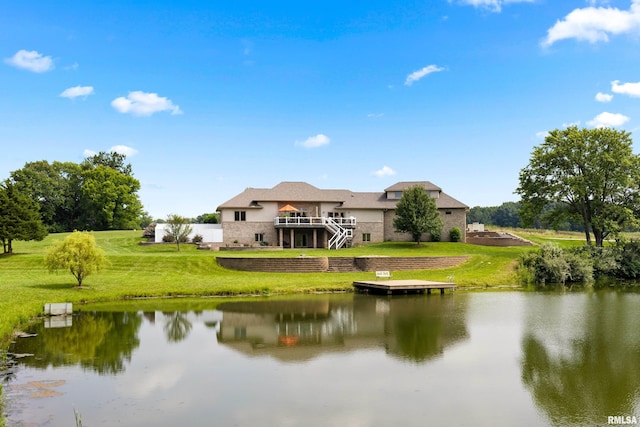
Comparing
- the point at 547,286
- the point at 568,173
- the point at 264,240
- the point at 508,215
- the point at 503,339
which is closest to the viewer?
the point at 503,339

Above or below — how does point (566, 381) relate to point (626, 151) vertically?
below

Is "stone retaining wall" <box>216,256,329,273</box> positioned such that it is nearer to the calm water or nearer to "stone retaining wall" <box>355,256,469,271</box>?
"stone retaining wall" <box>355,256,469,271</box>

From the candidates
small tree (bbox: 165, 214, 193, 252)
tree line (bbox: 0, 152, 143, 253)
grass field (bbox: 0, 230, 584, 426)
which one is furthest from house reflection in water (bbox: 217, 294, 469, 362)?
tree line (bbox: 0, 152, 143, 253)

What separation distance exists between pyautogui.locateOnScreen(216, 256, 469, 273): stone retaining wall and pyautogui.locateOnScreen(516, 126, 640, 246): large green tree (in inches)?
494

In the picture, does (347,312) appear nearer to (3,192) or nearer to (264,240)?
(264,240)

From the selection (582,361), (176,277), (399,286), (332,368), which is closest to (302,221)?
(176,277)

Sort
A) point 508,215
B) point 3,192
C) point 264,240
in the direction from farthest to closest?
point 508,215
point 264,240
point 3,192

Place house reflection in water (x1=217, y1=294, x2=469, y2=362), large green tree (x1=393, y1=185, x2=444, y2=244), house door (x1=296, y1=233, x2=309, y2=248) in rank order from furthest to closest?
house door (x1=296, y1=233, x2=309, y2=248), large green tree (x1=393, y1=185, x2=444, y2=244), house reflection in water (x1=217, y1=294, x2=469, y2=362)

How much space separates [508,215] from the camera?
129 metres

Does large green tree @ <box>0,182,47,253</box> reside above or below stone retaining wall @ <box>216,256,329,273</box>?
above

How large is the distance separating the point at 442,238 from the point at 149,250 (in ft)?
93.2

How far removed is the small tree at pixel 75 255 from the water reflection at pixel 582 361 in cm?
2209

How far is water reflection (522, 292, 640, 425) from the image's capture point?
1148 centimetres

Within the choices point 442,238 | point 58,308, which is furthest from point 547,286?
point 58,308
